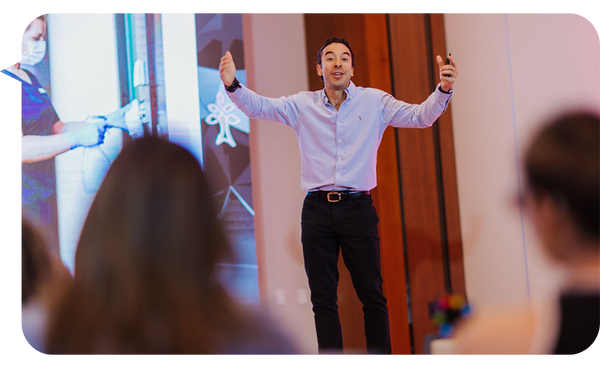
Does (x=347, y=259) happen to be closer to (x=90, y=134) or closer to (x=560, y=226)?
(x=560, y=226)

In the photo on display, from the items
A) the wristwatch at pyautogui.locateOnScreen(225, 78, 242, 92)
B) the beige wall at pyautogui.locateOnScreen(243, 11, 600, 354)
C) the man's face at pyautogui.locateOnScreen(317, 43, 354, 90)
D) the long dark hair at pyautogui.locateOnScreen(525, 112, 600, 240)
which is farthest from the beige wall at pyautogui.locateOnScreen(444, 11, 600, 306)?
the wristwatch at pyautogui.locateOnScreen(225, 78, 242, 92)

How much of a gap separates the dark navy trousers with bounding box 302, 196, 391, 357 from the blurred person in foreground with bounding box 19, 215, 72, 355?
1.63 meters

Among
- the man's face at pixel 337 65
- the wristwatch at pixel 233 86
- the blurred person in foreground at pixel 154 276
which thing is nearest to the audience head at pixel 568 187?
the man's face at pixel 337 65

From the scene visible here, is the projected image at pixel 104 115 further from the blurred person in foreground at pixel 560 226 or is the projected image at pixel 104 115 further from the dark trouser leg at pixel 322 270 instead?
the blurred person in foreground at pixel 560 226

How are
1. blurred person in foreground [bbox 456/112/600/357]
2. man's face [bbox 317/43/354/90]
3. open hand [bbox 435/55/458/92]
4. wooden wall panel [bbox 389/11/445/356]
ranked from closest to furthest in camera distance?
open hand [bbox 435/55/458/92] < man's face [bbox 317/43/354/90] < blurred person in foreground [bbox 456/112/600/357] < wooden wall panel [bbox 389/11/445/356]

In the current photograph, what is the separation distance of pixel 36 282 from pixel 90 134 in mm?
934

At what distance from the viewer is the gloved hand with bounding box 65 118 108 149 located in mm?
3131

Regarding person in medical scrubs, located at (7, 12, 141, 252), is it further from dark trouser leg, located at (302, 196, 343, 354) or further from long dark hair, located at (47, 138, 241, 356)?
dark trouser leg, located at (302, 196, 343, 354)

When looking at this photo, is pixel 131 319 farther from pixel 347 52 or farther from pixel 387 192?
pixel 347 52

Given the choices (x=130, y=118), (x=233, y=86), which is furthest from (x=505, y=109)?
(x=130, y=118)

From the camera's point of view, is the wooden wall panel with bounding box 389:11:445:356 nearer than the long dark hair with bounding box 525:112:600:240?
No

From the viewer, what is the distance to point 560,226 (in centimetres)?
290

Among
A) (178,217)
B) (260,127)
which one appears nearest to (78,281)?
(178,217)

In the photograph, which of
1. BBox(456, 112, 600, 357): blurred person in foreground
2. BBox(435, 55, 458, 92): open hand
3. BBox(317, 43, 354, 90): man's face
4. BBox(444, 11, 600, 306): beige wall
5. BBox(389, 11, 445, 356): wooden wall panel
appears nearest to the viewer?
BBox(435, 55, 458, 92): open hand
